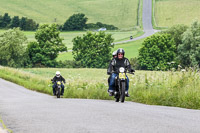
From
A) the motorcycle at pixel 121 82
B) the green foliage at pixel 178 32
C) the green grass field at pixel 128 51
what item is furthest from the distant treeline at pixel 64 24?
the motorcycle at pixel 121 82

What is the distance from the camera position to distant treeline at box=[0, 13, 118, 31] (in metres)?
141

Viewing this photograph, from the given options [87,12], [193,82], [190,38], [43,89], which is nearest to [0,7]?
[87,12]

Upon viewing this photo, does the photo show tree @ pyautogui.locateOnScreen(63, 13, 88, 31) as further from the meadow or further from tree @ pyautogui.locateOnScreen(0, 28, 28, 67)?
the meadow

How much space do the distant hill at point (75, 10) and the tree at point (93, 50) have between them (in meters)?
39.4

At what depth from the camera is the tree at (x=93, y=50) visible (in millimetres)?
96625

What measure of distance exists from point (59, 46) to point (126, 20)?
52.3 meters

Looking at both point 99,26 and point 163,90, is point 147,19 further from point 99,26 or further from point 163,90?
point 163,90

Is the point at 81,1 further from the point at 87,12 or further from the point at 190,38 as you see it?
the point at 190,38

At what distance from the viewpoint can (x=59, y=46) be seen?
97.4m

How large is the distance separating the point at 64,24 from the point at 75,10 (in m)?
17.1

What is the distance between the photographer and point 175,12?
14150 centimetres

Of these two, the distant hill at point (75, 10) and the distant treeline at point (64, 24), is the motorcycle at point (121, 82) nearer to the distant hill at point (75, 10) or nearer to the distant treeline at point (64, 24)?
the distant hill at point (75, 10)

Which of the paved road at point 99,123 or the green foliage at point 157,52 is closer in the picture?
the paved road at point 99,123

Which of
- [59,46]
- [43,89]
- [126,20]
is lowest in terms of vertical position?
[43,89]
